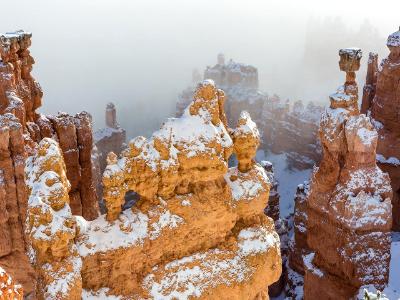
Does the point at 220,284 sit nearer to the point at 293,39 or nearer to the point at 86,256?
the point at 86,256

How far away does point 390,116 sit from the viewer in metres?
21.4

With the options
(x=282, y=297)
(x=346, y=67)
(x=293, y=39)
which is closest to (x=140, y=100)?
(x=293, y=39)

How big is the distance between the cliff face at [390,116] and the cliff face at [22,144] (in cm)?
1391

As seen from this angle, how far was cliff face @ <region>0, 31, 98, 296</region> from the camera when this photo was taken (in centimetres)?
1184

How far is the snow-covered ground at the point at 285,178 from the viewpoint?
113ft

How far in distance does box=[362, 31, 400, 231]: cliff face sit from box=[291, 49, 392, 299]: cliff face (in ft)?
25.4

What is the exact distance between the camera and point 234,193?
8.34 metres

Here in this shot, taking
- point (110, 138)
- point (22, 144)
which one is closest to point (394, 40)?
point (22, 144)

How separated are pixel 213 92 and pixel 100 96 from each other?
237 ft

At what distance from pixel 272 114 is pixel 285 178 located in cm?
721

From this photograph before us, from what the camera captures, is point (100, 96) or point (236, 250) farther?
point (100, 96)

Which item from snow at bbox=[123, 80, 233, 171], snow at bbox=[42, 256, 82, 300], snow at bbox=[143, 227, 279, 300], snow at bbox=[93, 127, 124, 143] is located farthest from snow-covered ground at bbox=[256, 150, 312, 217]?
snow at bbox=[42, 256, 82, 300]

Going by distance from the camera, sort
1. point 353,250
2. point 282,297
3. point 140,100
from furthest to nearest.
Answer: point 140,100
point 282,297
point 353,250

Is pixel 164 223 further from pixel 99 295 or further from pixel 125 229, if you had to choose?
pixel 99 295
